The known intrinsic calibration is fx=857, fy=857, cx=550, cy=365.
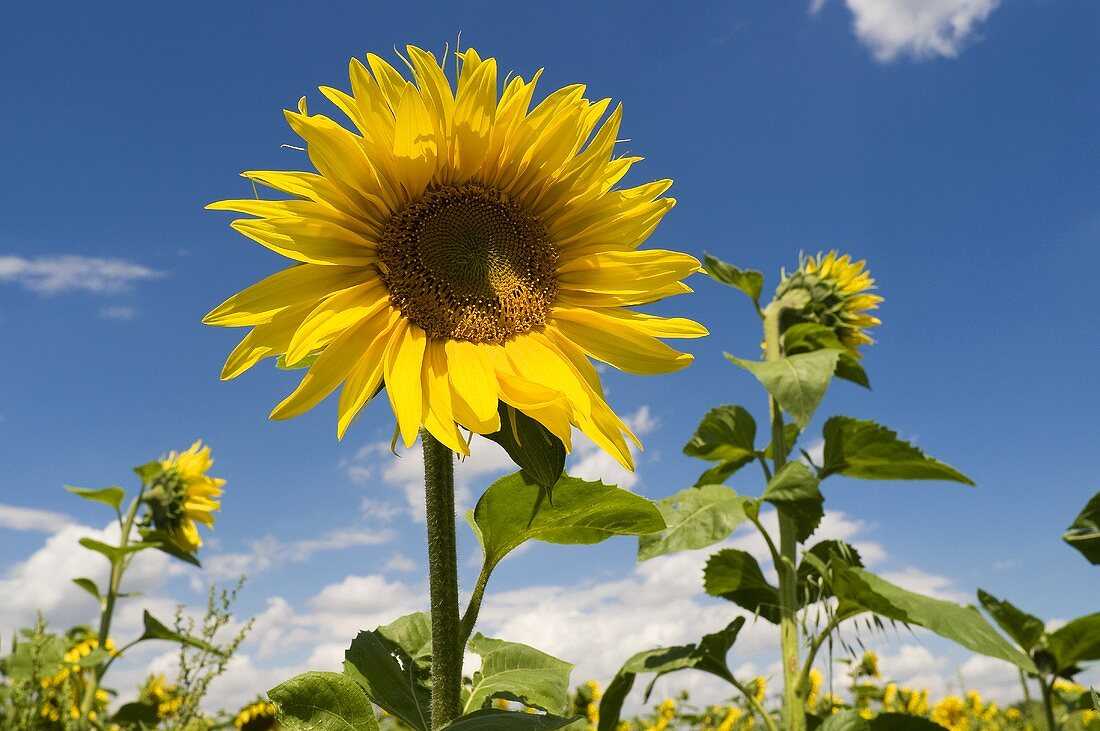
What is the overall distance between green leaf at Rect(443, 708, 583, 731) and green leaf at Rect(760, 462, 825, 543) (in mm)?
1528

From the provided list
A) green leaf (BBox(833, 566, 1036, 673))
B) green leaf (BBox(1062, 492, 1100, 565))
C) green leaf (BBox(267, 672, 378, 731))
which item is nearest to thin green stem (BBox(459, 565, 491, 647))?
green leaf (BBox(267, 672, 378, 731))

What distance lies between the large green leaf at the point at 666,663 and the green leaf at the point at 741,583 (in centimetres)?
10

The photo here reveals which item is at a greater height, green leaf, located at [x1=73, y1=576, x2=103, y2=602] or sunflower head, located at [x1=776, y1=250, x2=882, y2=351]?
sunflower head, located at [x1=776, y1=250, x2=882, y2=351]

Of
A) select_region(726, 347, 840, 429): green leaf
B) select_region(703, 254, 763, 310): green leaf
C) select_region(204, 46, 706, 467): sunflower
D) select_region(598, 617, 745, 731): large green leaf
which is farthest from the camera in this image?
select_region(703, 254, 763, 310): green leaf

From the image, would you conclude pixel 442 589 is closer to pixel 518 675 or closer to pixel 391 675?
pixel 391 675

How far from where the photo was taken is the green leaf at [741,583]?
2.76 meters

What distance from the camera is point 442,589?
1.29m

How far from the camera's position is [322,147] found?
1427 mm

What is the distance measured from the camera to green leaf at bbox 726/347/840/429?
2.50 metres

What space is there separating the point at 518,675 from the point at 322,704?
1.55ft

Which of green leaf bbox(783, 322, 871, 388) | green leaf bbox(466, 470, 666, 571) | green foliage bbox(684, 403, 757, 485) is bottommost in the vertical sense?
green leaf bbox(466, 470, 666, 571)

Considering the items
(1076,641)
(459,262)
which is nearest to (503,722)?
(459,262)

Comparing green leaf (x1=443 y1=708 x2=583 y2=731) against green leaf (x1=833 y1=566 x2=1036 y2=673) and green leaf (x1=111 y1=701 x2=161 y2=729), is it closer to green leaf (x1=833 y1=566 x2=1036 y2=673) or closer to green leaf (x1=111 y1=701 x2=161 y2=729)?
green leaf (x1=833 y1=566 x2=1036 y2=673)

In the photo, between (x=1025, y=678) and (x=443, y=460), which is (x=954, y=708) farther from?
(x=443, y=460)
